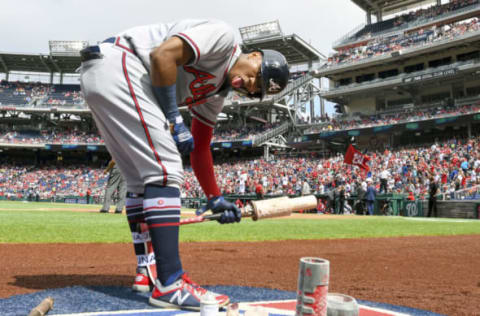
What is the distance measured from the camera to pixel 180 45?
221 centimetres

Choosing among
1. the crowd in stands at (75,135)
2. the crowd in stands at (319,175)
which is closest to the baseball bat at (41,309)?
the crowd in stands at (319,175)

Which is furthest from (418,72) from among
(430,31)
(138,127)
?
(138,127)

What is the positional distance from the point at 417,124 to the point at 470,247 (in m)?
26.3

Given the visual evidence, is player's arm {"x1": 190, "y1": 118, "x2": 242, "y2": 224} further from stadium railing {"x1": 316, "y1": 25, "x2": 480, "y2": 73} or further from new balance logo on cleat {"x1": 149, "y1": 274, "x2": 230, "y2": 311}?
stadium railing {"x1": 316, "y1": 25, "x2": 480, "y2": 73}

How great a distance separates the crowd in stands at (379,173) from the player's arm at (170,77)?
17420 mm

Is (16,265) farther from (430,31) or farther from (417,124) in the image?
(430,31)

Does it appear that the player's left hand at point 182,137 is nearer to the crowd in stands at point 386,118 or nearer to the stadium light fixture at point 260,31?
the crowd in stands at point 386,118

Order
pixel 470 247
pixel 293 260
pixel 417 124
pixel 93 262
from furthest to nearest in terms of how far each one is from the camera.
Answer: pixel 417 124, pixel 470 247, pixel 293 260, pixel 93 262

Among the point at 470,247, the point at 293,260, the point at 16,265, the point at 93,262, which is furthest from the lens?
the point at 470,247

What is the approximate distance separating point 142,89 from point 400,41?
37.8 m

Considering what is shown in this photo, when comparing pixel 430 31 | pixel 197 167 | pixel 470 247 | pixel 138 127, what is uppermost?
pixel 430 31

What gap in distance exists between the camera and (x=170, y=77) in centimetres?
221

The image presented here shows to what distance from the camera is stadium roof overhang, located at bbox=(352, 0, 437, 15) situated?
40188 millimetres

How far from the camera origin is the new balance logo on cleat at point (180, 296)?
209 centimetres
